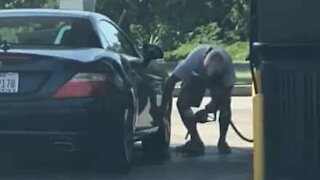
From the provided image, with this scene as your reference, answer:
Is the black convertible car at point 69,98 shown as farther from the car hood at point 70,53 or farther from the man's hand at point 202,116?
the man's hand at point 202,116

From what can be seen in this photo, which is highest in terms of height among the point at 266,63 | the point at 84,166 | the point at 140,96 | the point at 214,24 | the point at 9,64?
the point at 266,63

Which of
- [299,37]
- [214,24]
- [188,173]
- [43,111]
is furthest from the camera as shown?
[214,24]

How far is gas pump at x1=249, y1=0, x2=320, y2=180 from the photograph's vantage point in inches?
191

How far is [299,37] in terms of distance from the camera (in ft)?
15.9

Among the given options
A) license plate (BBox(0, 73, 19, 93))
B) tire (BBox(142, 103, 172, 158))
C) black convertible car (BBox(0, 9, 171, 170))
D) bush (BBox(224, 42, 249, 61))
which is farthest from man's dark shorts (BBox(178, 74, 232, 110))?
bush (BBox(224, 42, 249, 61))

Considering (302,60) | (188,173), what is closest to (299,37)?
(302,60)

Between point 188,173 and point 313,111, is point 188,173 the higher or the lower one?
the lower one

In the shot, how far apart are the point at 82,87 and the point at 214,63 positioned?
89.8 inches

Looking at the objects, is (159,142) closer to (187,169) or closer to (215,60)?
(187,169)

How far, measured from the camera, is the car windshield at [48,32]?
809cm

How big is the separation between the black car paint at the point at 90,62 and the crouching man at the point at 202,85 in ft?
1.87

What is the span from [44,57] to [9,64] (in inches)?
11.5

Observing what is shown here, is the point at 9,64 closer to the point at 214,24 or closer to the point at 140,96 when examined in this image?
the point at 140,96

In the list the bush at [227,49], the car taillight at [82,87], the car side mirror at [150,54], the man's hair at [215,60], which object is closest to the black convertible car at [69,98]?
the car taillight at [82,87]
